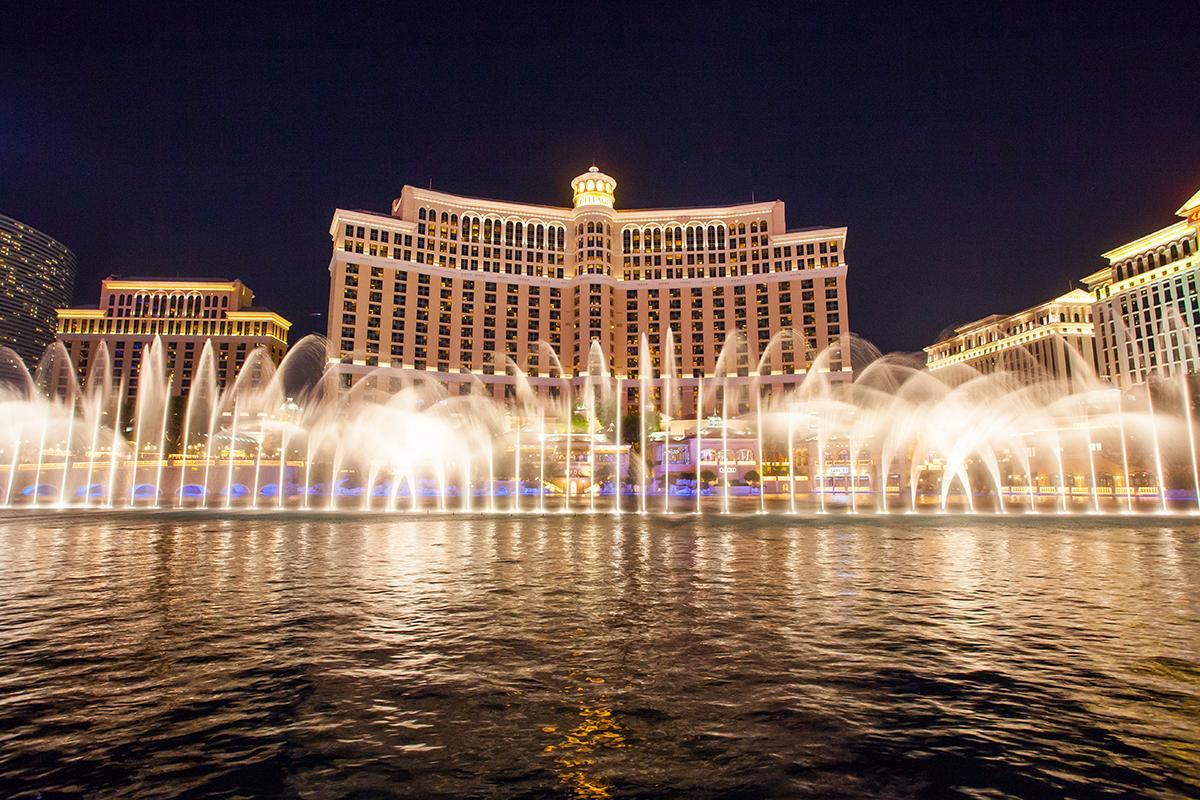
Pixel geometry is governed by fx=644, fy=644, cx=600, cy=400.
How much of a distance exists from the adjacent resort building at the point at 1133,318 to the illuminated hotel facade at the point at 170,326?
550 feet

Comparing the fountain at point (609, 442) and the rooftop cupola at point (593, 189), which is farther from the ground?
the rooftop cupola at point (593, 189)

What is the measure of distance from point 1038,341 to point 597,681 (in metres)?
169

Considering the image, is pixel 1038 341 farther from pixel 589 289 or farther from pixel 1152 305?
pixel 589 289

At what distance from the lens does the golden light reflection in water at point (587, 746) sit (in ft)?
14.8

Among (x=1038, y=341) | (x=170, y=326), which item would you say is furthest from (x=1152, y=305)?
(x=170, y=326)

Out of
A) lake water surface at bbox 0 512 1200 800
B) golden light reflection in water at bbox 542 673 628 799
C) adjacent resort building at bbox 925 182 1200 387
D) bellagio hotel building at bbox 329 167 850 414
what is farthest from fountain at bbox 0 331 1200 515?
golden light reflection in water at bbox 542 673 628 799

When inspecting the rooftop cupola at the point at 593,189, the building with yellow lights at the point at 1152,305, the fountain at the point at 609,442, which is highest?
the rooftop cupola at the point at 593,189

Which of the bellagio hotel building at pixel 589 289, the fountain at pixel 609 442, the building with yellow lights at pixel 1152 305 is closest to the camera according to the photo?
the fountain at pixel 609 442

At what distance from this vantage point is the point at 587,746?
5207 mm

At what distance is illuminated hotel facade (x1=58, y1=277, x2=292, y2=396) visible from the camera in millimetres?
148125

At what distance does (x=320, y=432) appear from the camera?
102 meters

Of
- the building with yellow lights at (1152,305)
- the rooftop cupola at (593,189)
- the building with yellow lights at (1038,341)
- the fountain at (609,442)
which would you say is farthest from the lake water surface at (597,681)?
the building with yellow lights at (1038,341)

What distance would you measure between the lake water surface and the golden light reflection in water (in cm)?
3

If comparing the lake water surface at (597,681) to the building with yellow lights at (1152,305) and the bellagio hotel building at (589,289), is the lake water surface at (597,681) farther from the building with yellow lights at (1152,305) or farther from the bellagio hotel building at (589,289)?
the building with yellow lights at (1152,305)
